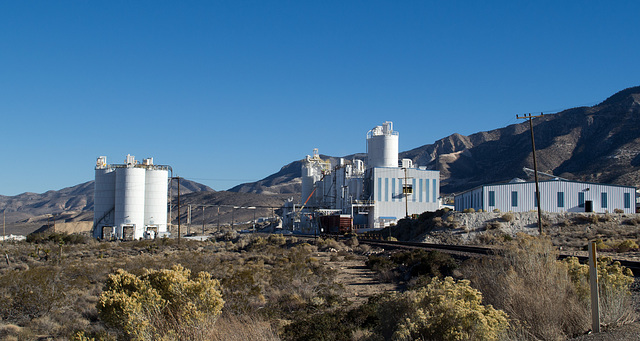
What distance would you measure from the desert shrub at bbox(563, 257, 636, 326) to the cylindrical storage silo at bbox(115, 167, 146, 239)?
58.5 m

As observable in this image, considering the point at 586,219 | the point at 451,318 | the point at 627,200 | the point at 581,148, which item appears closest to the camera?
the point at 451,318

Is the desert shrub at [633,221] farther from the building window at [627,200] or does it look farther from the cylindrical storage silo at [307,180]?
the cylindrical storage silo at [307,180]

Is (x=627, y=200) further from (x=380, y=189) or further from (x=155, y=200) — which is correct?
(x=155, y=200)

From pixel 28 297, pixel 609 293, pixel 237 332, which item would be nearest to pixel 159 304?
pixel 237 332

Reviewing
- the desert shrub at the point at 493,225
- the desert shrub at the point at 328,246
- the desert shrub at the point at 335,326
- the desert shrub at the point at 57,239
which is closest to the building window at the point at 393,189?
the desert shrub at the point at 328,246

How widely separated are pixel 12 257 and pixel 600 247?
31.6 meters

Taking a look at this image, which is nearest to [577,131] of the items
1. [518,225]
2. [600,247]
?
[518,225]

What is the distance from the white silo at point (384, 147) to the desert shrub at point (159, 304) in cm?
6814

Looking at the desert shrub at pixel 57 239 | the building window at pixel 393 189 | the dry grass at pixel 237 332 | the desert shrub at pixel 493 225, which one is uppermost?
the building window at pixel 393 189

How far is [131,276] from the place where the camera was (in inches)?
389

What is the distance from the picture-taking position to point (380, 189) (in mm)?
71750

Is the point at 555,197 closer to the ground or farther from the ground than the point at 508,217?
farther from the ground

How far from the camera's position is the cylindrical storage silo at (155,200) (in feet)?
214

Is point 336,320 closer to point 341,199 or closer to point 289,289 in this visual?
point 289,289
